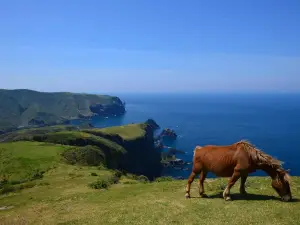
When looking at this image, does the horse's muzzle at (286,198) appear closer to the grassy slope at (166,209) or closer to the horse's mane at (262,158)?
the grassy slope at (166,209)

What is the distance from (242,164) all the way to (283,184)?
2.41 m

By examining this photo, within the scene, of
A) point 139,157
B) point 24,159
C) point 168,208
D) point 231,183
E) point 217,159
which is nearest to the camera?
point 168,208

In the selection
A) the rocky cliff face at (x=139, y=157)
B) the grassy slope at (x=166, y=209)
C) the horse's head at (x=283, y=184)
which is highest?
the horse's head at (x=283, y=184)

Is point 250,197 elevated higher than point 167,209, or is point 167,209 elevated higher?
point 250,197

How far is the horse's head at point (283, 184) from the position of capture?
1742 centimetres

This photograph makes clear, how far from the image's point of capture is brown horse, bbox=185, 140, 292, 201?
17.7m

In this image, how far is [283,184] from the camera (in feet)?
57.5

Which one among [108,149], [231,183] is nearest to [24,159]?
[231,183]

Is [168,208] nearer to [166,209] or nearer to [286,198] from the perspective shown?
[166,209]

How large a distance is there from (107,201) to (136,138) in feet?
566

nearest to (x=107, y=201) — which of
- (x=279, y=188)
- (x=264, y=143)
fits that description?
(x=279, y=188)

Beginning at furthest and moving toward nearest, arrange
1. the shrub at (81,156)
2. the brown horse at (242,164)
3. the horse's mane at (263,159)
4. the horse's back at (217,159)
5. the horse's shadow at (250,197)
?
the shrub at (81,156)
the horse's back at (217,159)
the horse's shadow at (250,197)
the horse's mane at (263,159)
the brown horse at (242,164)

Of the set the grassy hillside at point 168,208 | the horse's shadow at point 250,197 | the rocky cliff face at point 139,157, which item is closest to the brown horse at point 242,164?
the horse's shadow at point 250,197

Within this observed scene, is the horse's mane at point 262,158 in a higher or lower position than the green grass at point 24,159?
higher
